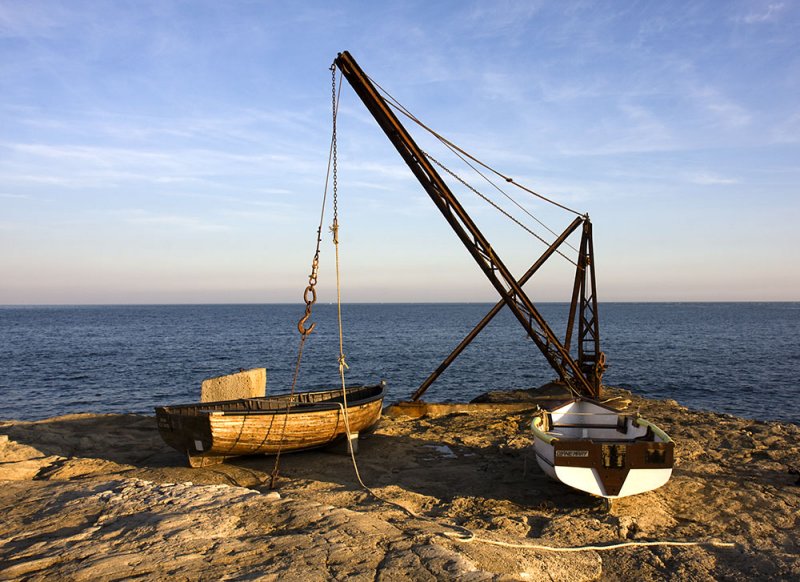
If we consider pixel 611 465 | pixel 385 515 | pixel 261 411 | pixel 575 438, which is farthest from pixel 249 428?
pixel 575 438

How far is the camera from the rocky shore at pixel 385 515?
5.79 m

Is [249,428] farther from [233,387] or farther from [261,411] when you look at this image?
[233,387]

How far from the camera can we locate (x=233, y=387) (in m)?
14.3

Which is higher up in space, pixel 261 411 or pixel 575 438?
pixel 261 411

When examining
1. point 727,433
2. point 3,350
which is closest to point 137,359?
point 3,350

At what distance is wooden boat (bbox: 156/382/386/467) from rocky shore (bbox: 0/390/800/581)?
0.42 m

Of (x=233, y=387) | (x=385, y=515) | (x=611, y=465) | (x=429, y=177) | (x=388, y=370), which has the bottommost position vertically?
(x=388, y=370)

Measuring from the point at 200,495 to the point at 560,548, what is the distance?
5.05 m

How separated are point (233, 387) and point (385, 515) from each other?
7.76 meters

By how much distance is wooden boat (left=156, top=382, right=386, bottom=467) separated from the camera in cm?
1059

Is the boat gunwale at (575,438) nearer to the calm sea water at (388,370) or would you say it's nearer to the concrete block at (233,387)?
the concrete block at (233,387)

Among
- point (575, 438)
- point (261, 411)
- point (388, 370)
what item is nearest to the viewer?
point (261, 411)

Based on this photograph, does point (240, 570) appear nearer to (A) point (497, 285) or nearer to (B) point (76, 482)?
(B) point (76, 482)

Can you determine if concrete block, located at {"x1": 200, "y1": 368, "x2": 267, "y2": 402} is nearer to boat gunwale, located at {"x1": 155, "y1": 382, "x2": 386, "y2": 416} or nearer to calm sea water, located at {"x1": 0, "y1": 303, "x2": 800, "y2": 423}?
boat gunwale, located at {"x1": 155, "y1": 382, "x2": 386, "y2": 416}
